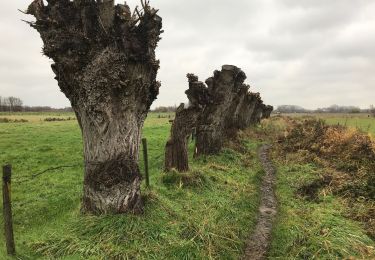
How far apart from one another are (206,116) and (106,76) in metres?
9.05

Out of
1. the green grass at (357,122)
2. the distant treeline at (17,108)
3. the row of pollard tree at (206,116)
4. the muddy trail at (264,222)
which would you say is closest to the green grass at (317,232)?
the muddy trail at (264,222)

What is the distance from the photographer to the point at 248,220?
→ 8.93 metres

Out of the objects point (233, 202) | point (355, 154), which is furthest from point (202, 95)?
point (355, 154)

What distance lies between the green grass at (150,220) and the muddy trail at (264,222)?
0.60 ft

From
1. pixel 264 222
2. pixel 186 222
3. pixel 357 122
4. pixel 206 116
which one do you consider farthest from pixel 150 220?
pixel 357 122

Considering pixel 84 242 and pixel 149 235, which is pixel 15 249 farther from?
pixel 149 235

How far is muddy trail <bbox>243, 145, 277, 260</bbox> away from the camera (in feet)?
24.4

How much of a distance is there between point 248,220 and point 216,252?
212 centimetres

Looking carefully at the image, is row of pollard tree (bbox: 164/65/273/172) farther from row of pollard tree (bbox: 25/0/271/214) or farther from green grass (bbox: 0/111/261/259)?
row of pollard tree (bbox: 25/0/271/214)

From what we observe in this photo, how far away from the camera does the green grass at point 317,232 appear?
267 inches

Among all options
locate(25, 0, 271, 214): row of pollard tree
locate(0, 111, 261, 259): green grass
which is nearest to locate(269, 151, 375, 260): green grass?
locate(0, 111, 261, 259): green grass

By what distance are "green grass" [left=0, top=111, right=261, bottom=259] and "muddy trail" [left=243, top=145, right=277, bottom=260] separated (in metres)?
0.18

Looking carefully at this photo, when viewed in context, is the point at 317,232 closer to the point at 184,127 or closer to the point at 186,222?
the point at 186,222

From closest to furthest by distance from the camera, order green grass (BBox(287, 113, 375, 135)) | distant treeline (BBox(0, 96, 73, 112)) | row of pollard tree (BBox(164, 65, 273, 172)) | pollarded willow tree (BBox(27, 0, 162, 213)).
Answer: pollarded willow tree (BBox(27, 0, 162, 213)) < row of pollard tree (BBox(164, 65, 273, 172)) < green grass (BBox(287, 113, 375, 135)) < distant treeline (BBox(0, 96, 73, 112))
